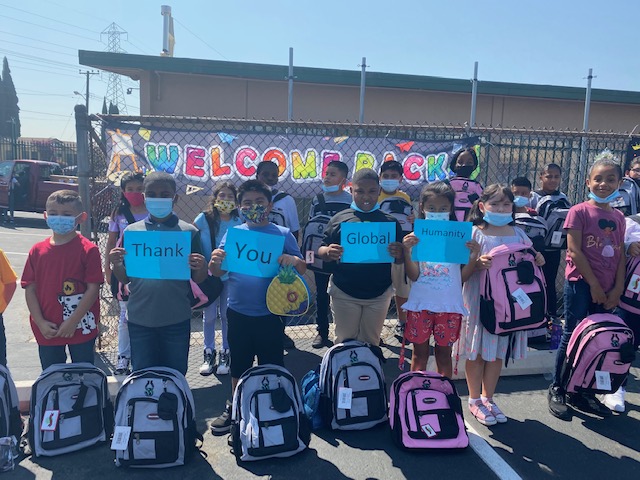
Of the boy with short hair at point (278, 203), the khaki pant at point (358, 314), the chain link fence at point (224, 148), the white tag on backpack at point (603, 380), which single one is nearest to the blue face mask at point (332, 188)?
the boy with short hair at point (278, 203)

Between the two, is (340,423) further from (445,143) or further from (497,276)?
(445,143)

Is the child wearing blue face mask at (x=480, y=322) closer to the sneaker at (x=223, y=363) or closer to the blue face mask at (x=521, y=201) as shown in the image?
the blue face mask at (x=521, y=201)

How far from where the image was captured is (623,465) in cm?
312

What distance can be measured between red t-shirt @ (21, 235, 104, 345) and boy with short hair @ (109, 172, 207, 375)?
0.29m

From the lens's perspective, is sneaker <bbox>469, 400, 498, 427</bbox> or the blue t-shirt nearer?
the blue t-shirt

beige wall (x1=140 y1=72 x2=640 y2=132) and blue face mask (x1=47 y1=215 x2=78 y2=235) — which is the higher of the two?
beige wall (x1=140 y1=72 x2=640 y2=132)

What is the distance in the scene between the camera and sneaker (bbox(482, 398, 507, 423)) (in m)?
3.63

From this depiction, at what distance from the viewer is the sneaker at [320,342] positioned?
16.7 feet

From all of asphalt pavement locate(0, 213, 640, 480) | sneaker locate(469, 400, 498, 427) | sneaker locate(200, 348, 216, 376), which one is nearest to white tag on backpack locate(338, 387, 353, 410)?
asphalt pavement locate(0, 213, 640, 480)

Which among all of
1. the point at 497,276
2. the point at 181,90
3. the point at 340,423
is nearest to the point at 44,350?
the point at 340,423

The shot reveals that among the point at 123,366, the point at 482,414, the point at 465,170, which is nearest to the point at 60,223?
the point at 123,366

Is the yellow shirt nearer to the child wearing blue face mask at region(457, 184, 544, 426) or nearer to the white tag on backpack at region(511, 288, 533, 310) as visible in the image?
the child wearing blue face mask at region(457, 184, 544, 426)

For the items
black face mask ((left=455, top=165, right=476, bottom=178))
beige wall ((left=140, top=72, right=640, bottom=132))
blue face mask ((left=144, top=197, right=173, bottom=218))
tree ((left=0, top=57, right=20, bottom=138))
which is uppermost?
tree ((left=0, top=57, right=20, bottom=138))

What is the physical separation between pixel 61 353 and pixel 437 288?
2826 mm
